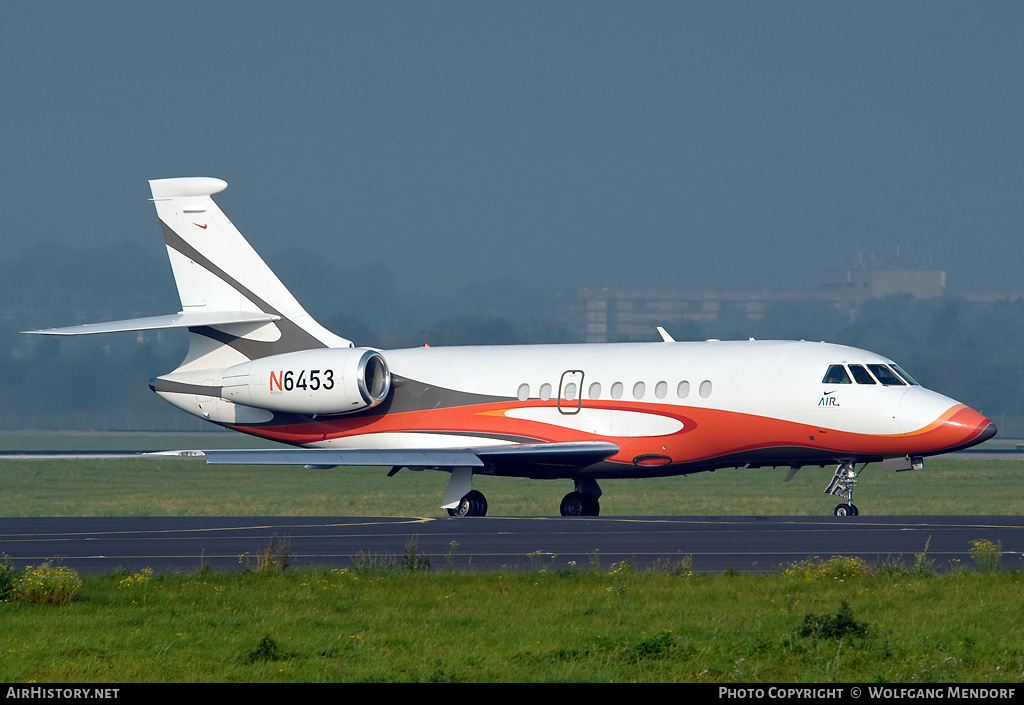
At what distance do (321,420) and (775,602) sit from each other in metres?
21.4

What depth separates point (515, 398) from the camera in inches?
1262

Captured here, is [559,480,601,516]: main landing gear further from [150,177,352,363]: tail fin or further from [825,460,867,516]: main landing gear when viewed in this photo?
[150,177,352,363]: tail fin

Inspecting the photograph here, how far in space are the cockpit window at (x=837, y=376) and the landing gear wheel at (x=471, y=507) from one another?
25.8 feet

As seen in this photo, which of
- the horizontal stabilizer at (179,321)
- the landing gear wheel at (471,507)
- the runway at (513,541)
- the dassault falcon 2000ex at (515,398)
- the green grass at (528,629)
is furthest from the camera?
the horizontal stabilizer at (179,321)

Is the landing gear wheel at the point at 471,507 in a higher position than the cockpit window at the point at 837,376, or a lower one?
lower

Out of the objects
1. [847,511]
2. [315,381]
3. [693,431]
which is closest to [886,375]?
[847,511]

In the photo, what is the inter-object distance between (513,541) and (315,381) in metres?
12.2

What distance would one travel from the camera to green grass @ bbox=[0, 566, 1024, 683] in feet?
36.4

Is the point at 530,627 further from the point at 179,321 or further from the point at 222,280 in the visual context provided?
the point at 222,280

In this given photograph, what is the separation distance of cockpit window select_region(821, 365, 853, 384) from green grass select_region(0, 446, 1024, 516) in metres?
13.4

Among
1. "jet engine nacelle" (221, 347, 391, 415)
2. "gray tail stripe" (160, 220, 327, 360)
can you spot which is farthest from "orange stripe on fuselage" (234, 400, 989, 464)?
"gray tail stripe" (160, 220, 327, 360)

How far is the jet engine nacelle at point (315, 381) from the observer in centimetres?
3272

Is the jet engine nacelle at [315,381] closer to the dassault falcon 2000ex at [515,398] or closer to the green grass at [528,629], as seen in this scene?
the dassault falcon 2000ex at [515,398]

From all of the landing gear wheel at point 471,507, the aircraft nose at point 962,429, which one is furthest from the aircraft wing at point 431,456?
the aircraft nose at point 962,429
